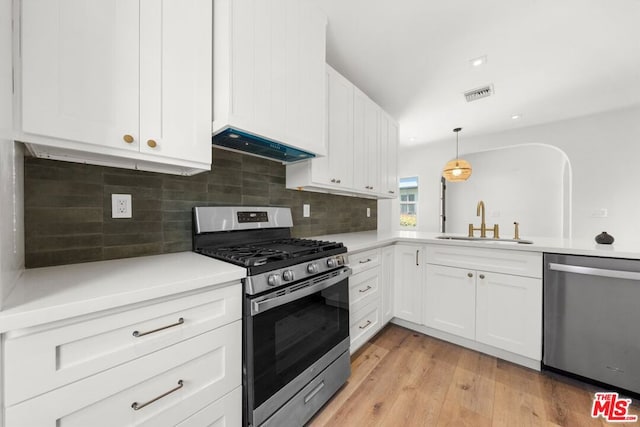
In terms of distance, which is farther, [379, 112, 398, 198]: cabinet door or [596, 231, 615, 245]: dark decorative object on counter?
[379, 112, 398, 198]: cabinet door

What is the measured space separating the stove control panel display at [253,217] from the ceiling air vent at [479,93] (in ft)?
9.02

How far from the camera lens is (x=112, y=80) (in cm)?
90

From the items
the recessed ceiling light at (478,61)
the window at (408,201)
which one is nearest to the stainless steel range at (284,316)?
the recessed ceiling light at (478,61)

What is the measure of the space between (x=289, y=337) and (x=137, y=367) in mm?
623

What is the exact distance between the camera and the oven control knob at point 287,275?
1.13 meters

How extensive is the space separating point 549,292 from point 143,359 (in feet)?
7.91

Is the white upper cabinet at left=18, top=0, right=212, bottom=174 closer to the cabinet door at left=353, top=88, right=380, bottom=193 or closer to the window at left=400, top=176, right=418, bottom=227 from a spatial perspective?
the cabinet door at left=353, top=88, right=380, bottom=193

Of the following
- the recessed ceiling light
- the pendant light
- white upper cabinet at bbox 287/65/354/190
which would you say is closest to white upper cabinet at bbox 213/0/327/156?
white upper cabinet at bbox 287/65/354/190

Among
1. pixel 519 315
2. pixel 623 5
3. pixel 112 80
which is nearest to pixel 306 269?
pixel 112 80

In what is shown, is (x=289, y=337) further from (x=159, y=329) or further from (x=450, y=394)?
(x=450, y=394)

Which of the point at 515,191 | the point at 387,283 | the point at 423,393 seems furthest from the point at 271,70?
the point at 515,191

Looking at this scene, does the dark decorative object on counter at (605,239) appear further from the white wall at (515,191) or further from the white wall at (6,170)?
the white wall at (6,170)

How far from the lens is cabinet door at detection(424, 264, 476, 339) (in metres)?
2.05

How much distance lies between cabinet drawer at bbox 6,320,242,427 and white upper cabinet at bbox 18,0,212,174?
0.76m
